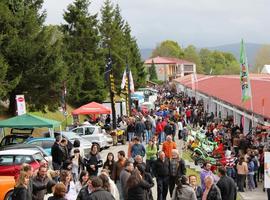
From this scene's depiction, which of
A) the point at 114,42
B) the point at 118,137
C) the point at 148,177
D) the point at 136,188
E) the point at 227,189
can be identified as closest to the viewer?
the point at 136,188

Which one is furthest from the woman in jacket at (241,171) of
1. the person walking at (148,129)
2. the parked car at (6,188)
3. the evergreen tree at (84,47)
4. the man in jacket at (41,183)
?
the evergreen tree at (84,47)

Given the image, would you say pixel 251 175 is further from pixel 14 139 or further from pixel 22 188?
pixel 14 139

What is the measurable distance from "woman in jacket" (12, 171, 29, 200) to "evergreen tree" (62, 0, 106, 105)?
4018 centimetres

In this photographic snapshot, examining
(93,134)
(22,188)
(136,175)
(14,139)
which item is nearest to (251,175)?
(136,175)

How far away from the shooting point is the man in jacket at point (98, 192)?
30.9ft

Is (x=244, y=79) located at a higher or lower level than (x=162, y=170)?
higher

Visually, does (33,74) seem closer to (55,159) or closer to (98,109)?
(98,109)

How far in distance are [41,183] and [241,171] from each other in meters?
8.67

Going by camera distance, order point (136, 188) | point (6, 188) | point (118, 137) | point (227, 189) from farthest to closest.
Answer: point (118, 137) → point (6, 188) → point (227, 189) → point (136, 188)

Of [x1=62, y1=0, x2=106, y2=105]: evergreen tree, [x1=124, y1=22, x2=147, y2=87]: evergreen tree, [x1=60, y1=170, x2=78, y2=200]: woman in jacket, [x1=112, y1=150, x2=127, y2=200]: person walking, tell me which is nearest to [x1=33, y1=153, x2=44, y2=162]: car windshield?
[x1=112, y1=150, x2=127, y2=200]: person walking

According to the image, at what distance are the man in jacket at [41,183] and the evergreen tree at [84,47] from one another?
38.8 meters

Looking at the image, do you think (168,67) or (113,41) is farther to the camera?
(168,67)

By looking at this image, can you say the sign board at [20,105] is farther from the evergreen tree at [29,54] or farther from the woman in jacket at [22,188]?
the woman in jacket at [22,188]

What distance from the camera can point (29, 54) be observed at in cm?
3584
